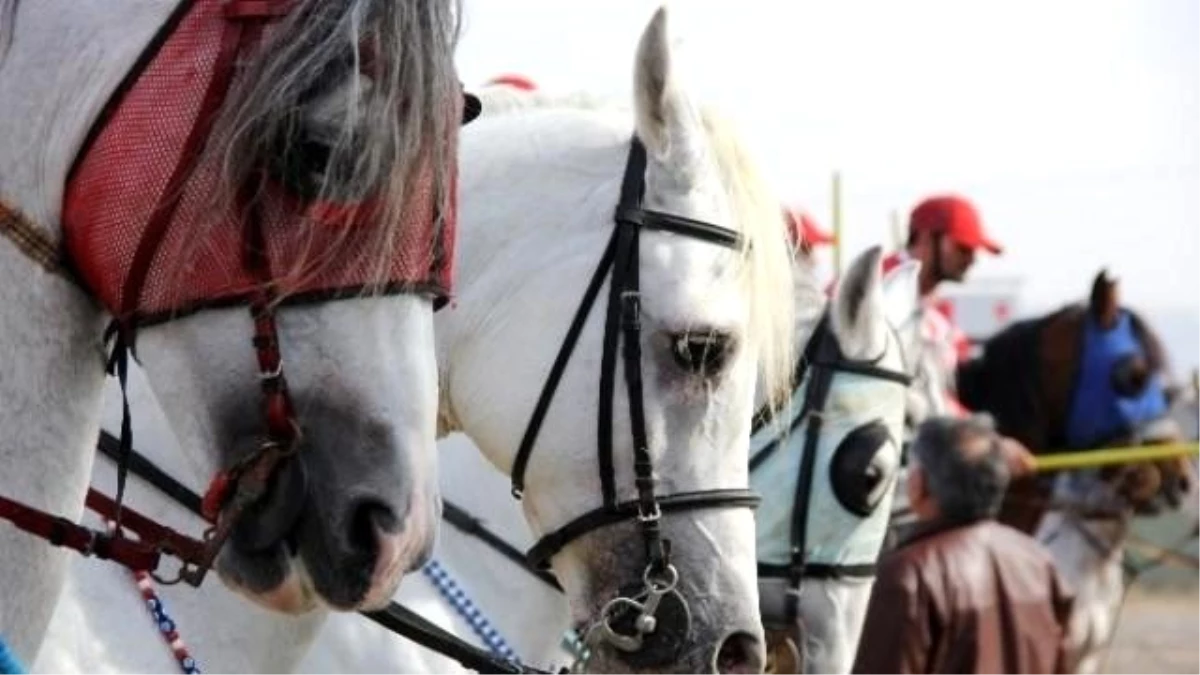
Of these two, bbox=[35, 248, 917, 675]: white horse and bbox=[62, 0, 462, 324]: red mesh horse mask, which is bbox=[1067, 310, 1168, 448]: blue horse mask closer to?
bbox=[35, 248, 917, 675]: white horse

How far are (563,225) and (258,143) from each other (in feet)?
5.72

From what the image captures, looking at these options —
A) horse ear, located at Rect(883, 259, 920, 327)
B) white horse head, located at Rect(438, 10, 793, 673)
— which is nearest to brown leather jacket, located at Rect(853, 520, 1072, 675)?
horse ear, located at Rect(883, 259, 920, 327)

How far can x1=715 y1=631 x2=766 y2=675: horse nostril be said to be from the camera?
4.33 metres

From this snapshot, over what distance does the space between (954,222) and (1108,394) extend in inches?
77.9

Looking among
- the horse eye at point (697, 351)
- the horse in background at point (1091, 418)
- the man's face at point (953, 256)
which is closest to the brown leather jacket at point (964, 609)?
the man's face at point (953, 256)

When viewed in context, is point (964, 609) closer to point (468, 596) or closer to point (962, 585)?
point (962, 585)

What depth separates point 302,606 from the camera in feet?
9.25

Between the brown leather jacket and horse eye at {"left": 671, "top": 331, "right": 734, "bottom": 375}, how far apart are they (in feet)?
8.90

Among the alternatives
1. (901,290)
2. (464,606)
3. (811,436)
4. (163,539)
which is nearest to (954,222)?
(901,290)

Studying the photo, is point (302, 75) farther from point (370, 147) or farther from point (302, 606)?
point (302, 606)

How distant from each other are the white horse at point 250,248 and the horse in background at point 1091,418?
8.01 m

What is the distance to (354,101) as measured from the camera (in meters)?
2.82

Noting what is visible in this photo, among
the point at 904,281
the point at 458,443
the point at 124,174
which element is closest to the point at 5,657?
the point at 124,174

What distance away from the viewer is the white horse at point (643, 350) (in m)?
4.34
